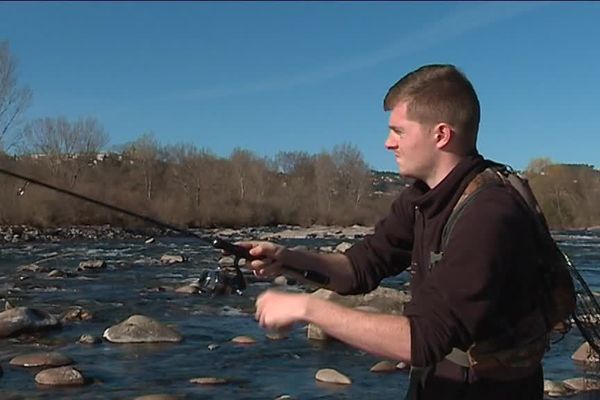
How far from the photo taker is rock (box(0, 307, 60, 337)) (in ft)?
40.8

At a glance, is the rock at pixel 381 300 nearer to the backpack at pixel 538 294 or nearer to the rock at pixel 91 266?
A: the backpack at pixel 538 294

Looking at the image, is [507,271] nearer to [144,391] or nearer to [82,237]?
[144,391]

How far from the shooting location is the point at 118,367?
10.3 metres

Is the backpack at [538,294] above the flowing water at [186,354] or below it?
above

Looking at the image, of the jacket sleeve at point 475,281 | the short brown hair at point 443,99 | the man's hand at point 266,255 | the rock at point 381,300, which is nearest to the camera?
the jacket sleeve at point 475,281

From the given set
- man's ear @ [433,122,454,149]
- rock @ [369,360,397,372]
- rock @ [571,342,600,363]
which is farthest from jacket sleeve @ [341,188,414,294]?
rock @ [571,342,600,363]

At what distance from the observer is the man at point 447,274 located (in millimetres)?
2365

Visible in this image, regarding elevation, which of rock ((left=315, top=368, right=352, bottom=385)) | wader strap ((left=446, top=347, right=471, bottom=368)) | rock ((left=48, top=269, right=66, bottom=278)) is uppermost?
wader strap ((left=446, top=347, right=471, bottom=368))

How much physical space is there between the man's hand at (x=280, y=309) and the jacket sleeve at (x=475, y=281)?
1.06ft

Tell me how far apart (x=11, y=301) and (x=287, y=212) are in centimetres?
5406

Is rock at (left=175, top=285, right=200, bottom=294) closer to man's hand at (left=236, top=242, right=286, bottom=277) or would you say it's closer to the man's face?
man's hand at (left=236, top=242, right=286, bottom=277)

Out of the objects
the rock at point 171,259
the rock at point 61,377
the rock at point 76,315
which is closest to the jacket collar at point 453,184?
the rock at point 61,377

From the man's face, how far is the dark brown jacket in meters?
0.09

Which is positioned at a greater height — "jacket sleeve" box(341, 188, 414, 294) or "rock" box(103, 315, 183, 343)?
"jacket sleeve" box(341, 188, 414, 294)
